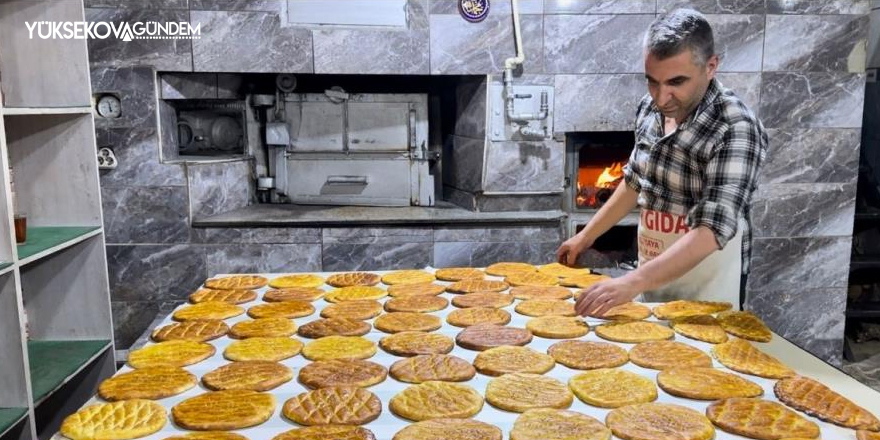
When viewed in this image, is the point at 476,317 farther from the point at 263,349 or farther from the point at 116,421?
the point at 116,421

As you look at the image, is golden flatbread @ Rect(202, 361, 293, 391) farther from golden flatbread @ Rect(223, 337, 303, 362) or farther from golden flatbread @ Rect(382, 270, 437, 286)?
golden flatbread @ Rect(382, 270, 437, 286)

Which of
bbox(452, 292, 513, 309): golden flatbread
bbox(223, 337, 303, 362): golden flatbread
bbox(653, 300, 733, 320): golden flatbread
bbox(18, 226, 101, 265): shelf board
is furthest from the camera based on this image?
bbox(18, 226, 101, 265): shelf board

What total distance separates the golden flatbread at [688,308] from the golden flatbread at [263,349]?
116 centimetres

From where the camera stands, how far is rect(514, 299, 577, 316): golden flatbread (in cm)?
218

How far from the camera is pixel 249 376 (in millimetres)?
1679

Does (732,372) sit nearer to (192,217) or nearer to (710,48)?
(710,48)

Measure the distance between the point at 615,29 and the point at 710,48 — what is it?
6.38 feet

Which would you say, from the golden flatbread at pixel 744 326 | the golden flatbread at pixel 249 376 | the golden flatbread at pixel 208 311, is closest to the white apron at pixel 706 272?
the golden flatbread at pixel 744 326

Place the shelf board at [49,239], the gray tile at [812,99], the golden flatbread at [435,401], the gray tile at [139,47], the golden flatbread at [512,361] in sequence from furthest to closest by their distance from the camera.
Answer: the gray tile at [812,99] < the gray tile at [139,47] < the shelf board at [49,239] < the golden flatbread at [512,361] < the golden flatbread at [435,401]

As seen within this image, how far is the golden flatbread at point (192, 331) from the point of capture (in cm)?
197

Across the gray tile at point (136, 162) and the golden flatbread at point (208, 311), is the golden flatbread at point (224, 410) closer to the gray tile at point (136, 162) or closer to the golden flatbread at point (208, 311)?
the golden flatbread at point (208, 311)

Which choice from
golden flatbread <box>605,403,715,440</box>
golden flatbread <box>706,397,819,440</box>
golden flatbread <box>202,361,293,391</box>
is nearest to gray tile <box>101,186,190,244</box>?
golden flatbread <box>202,361,293,391</box>

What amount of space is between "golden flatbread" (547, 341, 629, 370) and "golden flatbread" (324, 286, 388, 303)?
2.50 feet

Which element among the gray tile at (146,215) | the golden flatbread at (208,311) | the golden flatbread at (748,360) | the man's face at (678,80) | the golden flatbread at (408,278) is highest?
the man's face at (678,80)
